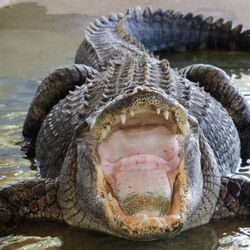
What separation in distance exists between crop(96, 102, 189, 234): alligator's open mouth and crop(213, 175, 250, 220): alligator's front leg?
602 mm

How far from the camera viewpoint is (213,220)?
3.72 metres

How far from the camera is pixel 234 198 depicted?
12.3 ft

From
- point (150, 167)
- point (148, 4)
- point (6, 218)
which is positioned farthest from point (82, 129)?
point (148, 4)

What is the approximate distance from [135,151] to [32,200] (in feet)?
2.49

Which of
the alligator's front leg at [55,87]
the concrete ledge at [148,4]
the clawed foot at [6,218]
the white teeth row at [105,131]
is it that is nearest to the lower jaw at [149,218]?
the white teeth row at [105,131]

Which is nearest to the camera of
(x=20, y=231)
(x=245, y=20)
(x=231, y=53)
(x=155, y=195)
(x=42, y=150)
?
(x=155, y=195)

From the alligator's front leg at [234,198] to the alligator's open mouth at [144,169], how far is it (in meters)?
0.60

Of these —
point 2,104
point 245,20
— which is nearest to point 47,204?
point 2,104

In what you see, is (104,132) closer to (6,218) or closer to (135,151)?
(135,151)

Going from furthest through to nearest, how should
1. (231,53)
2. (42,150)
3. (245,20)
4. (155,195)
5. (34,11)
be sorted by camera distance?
(34,11), (245,20), (231,53), (42,150), (155,195)

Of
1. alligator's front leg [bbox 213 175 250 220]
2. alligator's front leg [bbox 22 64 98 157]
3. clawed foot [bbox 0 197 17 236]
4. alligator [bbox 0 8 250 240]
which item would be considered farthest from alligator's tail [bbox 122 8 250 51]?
clawed foot [bbox 0 197 17 236]

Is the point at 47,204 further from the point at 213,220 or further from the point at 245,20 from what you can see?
the point at 245,20

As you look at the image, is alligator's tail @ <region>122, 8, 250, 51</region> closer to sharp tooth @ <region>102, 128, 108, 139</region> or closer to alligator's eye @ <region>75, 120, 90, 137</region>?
alligator's eye @ <region>75, 120, 90, 137</region>

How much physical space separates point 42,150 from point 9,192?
80 cm
